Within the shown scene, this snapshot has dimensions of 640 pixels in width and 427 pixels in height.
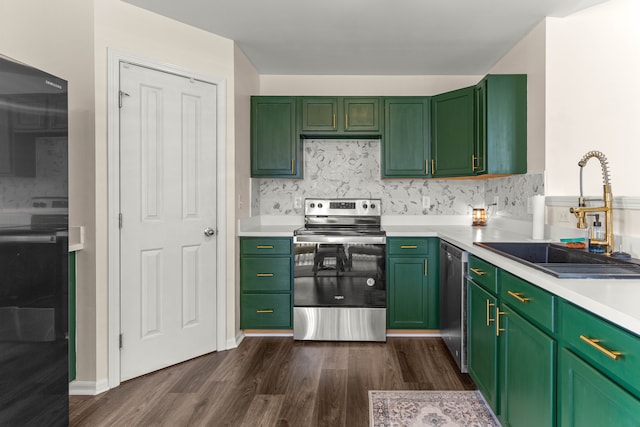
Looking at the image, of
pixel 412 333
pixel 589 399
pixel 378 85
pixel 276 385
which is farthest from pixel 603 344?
pixel 378 85

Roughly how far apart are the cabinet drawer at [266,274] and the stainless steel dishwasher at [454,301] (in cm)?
128

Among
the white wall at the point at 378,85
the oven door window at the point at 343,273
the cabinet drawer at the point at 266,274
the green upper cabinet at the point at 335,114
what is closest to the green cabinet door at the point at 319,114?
the green upper cabinet at the point at 335,114

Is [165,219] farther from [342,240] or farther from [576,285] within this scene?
[576,285]

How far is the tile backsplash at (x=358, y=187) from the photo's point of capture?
159 inches

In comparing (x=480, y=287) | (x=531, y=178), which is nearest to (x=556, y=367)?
(x=480, y=287)

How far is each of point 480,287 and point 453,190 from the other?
194 centimetres

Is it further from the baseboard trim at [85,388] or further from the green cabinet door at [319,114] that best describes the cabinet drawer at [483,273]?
the baseboard trim at [85,388]

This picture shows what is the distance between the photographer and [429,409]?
2266mm

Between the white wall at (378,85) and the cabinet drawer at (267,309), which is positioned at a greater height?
the white wall at (378,85)

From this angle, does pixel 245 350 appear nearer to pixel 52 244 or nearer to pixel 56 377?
pixel 56 377

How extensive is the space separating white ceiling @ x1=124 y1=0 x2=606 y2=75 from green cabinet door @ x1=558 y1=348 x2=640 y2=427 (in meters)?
2.24

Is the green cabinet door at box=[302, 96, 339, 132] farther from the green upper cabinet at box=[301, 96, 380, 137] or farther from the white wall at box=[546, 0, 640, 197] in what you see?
the white wall at box=[546, 0, 640, 197]

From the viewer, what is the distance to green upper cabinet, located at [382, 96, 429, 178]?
370 centimetres

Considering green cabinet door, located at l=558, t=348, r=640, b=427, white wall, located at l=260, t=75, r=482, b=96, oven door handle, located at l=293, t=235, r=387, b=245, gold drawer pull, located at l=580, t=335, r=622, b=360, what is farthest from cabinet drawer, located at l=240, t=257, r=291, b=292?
gold drawer pull, located at l=580, t=335, r=622, b=360
